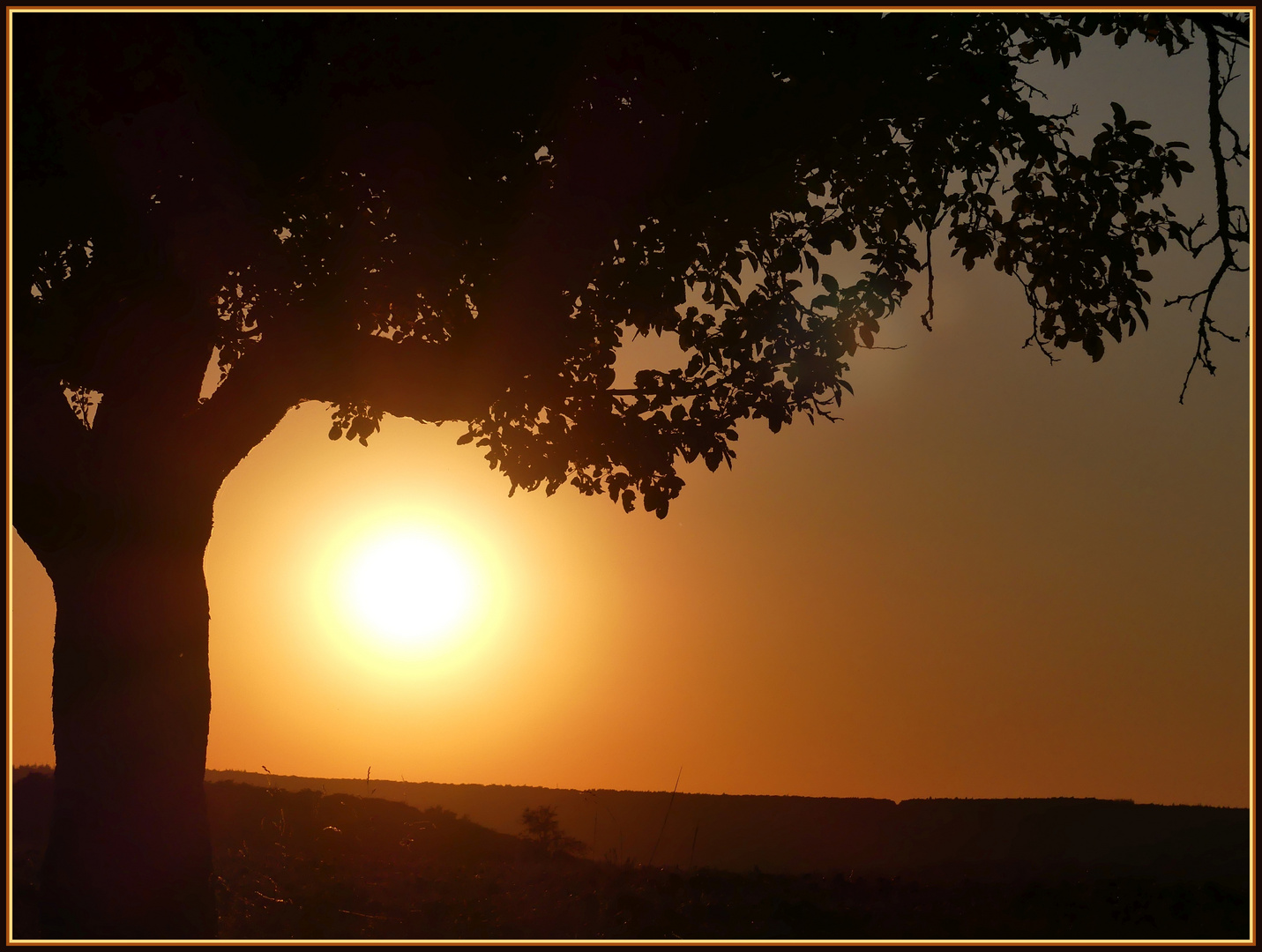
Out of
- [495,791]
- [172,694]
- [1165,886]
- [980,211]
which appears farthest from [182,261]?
[495,791]

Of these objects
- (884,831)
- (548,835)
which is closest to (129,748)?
(548,835)

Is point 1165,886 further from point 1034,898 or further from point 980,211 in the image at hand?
point 980,211

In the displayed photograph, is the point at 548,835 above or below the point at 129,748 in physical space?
below

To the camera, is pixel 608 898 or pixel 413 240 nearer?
pixel 413 240

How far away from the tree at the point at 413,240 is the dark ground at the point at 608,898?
76.0 inches

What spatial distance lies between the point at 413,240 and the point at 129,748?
5.16 meters

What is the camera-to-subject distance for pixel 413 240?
814cm

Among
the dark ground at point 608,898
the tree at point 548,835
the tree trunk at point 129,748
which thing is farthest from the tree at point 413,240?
the tree at point 548,835

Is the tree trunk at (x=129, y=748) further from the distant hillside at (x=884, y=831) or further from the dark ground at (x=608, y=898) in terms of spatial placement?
the distant hillside at (x=884, y=831)

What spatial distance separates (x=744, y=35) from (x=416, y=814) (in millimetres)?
12136

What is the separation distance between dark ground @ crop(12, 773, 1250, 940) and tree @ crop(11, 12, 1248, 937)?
76.0 inches

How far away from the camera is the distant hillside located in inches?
472

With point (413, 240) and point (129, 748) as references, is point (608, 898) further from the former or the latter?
point (413, 240)

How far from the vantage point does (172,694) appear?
8.84m
